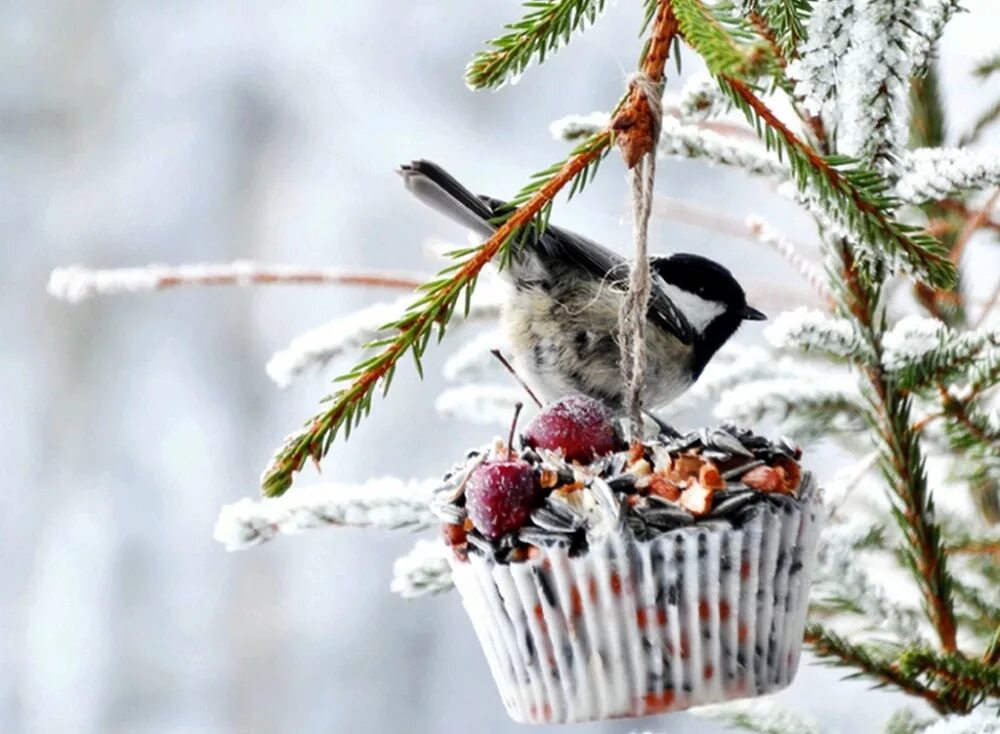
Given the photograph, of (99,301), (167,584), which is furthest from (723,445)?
(99,301)

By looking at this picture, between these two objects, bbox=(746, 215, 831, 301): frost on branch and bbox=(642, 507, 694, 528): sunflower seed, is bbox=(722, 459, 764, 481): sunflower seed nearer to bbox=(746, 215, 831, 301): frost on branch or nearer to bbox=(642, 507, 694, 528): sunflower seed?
bbox=(642, 507, 694, 528): sunflower seed

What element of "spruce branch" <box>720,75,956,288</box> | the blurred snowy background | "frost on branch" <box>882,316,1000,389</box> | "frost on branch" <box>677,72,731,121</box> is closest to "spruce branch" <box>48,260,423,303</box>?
"frost on branch" <box>677,72,731,121</box>

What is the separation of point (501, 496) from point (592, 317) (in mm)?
352

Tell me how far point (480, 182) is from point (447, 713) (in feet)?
4.95

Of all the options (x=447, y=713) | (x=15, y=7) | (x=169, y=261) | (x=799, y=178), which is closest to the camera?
(x=799, y=178)

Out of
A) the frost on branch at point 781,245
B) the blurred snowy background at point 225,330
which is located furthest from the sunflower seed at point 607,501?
the blurred snowy background at point 225,330

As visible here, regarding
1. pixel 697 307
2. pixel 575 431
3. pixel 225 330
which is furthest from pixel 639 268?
pixel 225 330

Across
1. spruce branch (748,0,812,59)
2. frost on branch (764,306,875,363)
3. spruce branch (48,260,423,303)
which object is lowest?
frost on branch (764,306,875,363)

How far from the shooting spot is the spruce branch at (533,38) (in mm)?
581

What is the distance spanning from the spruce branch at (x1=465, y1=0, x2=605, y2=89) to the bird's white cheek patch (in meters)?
0.54

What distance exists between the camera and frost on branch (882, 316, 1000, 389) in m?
0.78

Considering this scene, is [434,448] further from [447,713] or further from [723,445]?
[723,445]

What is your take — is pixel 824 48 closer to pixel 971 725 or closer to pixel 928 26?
pixel 928 26

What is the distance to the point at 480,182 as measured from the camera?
11.7 ft
